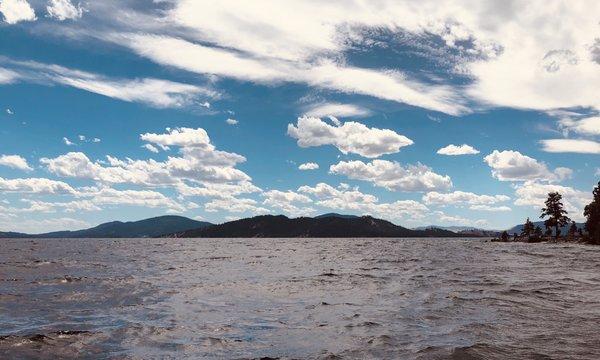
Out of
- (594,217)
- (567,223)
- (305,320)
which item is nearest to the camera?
(305,320)

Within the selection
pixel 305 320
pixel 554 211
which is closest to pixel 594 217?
pixel 554 211

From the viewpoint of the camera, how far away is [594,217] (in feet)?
412

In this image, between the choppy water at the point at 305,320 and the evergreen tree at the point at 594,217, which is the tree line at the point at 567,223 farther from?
the choppy water at the point at 305,320

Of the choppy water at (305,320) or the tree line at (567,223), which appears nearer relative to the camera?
the choppy water at (305,320)

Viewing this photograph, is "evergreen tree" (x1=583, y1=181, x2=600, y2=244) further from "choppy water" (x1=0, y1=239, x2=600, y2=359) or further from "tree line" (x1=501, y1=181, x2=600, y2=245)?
"choppy water" (x1=0, y1=239, x2=600, y2=359)

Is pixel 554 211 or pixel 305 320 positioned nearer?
pixel 305 320

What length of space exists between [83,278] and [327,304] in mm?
24766

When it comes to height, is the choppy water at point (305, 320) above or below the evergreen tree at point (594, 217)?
below

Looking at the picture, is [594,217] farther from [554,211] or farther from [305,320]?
[305,320]

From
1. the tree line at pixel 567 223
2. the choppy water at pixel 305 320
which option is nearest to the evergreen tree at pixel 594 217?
the tree line at pixel 567 223

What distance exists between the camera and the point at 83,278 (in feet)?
130

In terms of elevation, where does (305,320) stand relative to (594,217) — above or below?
below

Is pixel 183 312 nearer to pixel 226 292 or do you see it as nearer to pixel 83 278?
pixel 226 292

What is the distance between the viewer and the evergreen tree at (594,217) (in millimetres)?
119875
